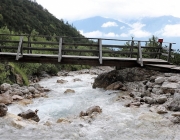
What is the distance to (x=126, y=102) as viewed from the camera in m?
9.99

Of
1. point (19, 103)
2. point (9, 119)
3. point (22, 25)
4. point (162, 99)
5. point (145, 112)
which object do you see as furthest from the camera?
point (22, 25)

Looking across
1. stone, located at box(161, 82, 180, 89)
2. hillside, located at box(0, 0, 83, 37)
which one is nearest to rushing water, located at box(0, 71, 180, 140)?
stone, located at box(161, 82, 180, 89)

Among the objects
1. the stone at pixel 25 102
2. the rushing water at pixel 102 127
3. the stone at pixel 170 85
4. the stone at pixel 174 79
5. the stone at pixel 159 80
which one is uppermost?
the stone at pixel 174 79

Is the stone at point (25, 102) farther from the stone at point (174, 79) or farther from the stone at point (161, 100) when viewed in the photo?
the stone at point (174, 79)

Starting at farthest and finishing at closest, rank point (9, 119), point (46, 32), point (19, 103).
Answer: point (46, 32) → point (19, 103) → point (9, 119)

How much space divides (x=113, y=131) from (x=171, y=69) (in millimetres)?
5621

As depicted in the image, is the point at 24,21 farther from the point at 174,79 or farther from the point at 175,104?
the point at 175,104

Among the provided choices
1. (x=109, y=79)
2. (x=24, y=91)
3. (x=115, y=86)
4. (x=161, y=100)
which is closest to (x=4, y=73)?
(x=24, y=91)

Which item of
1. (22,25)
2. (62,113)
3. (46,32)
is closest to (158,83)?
(62,113)

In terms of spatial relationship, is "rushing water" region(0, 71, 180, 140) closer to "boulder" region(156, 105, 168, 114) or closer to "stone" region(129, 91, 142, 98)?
"boulder" region(156, 105, 168, 114)

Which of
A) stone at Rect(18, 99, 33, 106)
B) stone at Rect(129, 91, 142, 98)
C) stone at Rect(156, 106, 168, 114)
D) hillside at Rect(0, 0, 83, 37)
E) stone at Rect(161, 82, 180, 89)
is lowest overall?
stone at Rect(18, 99, 33, 106)

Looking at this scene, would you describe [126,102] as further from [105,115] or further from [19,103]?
[19,103]

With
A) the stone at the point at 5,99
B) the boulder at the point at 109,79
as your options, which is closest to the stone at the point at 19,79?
the stone at the point at 5,99

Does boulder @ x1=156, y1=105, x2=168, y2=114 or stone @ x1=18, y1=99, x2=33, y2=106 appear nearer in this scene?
boulder @ x1=156, y1=105, x2=168, y2=114
